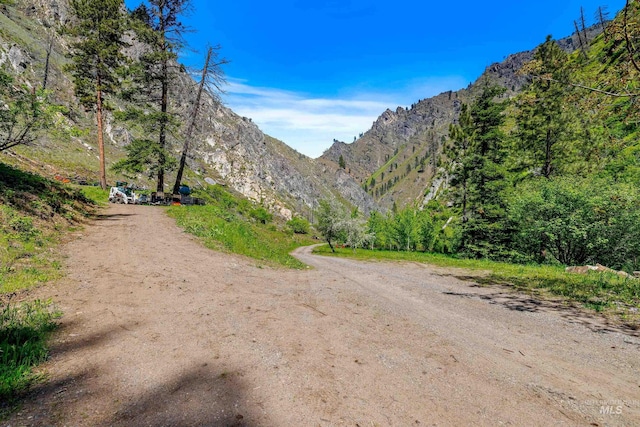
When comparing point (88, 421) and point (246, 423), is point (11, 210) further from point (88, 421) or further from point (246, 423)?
point (246, 423)

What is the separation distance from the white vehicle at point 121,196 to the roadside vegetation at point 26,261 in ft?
32.1

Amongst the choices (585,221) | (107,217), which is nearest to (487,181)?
(585,221)

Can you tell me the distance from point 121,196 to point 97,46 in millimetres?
14726

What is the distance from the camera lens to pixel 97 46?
26984 mm

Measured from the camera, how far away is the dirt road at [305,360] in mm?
3408

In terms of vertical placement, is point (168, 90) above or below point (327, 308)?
above

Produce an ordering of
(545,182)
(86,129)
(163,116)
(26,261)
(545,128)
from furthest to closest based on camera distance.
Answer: (545,128)
(163,116)
(545,182)
(86,129)
(26,261)

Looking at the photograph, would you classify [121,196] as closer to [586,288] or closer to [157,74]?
[157,74]

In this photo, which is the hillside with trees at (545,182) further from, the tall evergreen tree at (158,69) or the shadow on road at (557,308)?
the tall evergreen tree at (158,69)

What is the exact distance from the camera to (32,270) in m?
7.14

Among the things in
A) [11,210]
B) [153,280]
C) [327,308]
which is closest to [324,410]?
[327,308]

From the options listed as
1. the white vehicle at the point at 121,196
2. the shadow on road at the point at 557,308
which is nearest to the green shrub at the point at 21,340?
the shadow on road at the point at 557,308

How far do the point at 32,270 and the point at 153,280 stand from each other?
8.99 feet

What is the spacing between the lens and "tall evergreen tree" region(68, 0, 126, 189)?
26.7 meters
